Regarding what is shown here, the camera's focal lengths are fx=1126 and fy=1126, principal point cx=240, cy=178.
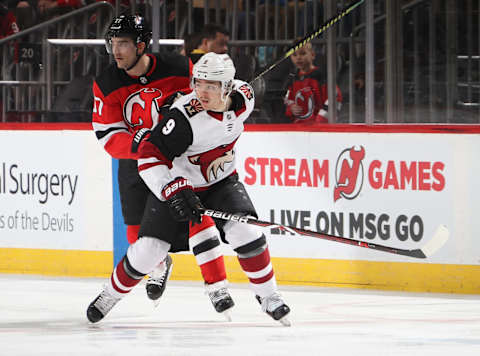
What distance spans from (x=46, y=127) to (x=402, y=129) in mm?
2050

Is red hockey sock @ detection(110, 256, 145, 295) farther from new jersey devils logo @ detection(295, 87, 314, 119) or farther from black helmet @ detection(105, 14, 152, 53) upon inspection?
new jersey devils logo @ detection(295, 87, 314, 119)

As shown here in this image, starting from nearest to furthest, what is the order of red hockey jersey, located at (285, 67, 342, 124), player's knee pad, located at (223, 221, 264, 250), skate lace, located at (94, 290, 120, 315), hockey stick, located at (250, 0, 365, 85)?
player's knee pad, located at (223, 221, 264, 250) < skate lace, located at (94, 290, 120, 315) < hockey stick, located at (250, 0, 365, 85) < red hockey jersey, located at (285, 67, 342, 124)

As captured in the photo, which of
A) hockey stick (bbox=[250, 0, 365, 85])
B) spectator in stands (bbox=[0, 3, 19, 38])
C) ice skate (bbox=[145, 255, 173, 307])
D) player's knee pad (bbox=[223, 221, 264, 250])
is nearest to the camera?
player's knee pad (bbox=[223, 221, 264, 250])

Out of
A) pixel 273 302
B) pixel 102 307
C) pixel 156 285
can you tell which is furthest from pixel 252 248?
pixel 156 285

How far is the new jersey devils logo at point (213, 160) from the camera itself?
446cm

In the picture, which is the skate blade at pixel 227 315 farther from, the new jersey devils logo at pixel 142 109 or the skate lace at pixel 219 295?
the new jersey devils logo at pixel 142 109

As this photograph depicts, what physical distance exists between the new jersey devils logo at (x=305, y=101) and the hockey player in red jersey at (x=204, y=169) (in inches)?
61.2

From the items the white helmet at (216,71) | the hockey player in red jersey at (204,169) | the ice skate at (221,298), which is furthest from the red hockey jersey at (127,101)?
the ice skate at (221,298)

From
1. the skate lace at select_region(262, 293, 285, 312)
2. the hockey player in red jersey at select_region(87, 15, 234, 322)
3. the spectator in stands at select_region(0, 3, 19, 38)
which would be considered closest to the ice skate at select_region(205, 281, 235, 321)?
the hockey player in red jersey at select_region(87, 15, 234, 322)

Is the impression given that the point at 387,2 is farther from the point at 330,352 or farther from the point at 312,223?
the point at 330,352

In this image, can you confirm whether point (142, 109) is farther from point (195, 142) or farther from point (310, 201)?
point (310, 201)

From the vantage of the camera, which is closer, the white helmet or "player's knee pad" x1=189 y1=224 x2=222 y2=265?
the white helmet

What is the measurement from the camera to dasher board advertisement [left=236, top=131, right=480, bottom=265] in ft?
18.2

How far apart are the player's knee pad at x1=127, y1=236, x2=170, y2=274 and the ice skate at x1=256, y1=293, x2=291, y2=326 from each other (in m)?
0.45
